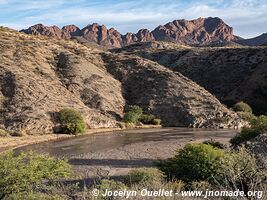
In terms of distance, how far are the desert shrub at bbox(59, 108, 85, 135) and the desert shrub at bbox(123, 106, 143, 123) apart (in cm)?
835

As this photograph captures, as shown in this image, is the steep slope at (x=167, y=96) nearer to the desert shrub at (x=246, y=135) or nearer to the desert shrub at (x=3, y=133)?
the desert shrub at (x=3, y=133)

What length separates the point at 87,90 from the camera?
2496 inches

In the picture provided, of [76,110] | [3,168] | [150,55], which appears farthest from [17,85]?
[150,55]

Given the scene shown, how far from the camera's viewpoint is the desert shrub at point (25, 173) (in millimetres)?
14906

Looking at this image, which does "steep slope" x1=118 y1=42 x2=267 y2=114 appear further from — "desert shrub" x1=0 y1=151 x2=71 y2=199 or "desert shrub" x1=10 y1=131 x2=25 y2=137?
"desert shrub" x1=0 y1=151 x2=71 y2=199

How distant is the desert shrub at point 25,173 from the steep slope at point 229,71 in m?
59.4

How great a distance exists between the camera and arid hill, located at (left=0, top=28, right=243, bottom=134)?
52906 millimetres

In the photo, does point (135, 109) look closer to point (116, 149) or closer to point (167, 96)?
point (167, 96)

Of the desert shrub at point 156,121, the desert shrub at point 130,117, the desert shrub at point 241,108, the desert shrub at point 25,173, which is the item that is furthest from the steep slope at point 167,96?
the desert shrub at point 25,173

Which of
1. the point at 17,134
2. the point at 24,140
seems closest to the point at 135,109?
the point at 17,134

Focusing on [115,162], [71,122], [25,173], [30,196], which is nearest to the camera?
[30,196]

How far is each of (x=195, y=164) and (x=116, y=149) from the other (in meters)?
15.6

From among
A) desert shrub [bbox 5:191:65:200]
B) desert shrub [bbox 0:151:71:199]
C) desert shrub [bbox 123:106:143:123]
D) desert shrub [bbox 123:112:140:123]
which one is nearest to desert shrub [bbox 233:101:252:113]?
desert shrub [bbox 123:106:143:123]

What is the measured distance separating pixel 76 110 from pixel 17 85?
7690mm
